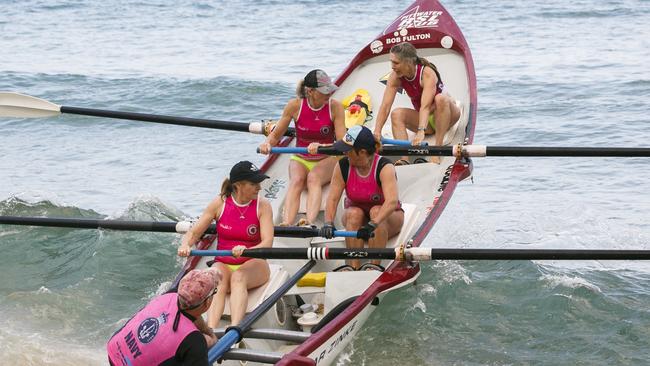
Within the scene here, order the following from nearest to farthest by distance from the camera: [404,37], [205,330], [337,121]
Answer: [205,330], [337,121], [404,37]

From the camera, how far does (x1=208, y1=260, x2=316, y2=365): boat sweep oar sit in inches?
248

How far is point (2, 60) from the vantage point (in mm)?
21875

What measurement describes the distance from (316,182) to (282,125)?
728 mm

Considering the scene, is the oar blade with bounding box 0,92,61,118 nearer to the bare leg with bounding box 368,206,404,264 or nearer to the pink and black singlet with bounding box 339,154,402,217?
the pink and black singlet with bounding box 339,154,402,217

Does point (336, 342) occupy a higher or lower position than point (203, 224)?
lower

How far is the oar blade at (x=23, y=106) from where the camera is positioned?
35.4 feet

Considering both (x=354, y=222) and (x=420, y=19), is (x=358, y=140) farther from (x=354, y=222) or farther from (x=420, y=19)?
(x=420, y=19)

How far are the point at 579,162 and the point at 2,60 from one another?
13345 millimetres

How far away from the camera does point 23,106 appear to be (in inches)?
428

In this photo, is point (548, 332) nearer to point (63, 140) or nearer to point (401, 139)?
point (401, 139)

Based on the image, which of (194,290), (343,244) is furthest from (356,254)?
(194,290)

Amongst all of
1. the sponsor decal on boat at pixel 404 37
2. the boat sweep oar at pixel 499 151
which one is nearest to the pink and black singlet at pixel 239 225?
the boat sweep oar at pixel 499 151

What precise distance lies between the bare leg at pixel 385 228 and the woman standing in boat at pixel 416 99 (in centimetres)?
126

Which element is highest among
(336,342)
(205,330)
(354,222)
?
(205,330)
